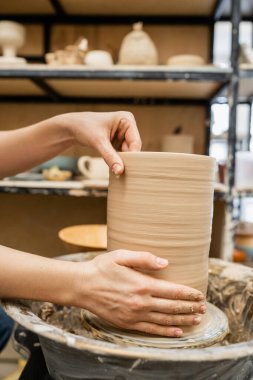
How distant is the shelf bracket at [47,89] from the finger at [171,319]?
1.28 metres

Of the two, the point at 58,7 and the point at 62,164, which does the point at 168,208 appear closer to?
the point at 62,164

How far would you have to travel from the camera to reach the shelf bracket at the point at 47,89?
63.1 inches

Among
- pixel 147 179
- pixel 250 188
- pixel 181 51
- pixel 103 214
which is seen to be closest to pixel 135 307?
pixel 147 179

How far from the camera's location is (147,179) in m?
0.59

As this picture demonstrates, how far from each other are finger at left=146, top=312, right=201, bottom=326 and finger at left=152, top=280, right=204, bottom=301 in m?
0.03

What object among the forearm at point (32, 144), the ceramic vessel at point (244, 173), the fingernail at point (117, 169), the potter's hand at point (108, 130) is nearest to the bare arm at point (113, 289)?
the fingernail at point (117, 169)

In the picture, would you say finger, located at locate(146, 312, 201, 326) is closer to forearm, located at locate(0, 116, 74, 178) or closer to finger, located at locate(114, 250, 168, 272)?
finger, located at locate(114, 250, 168, 272)

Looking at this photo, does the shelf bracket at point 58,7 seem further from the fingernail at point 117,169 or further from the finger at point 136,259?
the finger at point 136,259

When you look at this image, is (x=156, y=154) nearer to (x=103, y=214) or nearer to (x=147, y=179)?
(x=147, y=179)

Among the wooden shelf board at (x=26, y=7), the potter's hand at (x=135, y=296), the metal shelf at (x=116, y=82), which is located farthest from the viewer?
the wooden shelf board at (x=26, y=7)

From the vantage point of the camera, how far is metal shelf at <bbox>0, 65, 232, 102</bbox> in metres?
1.48

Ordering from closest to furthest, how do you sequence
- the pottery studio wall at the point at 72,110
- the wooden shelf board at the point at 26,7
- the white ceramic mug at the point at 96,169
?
the white ceramic mug at the point at 96,169, the wooden shelf board at the point at 26,7, the pottery studio wall at the point at 72,110

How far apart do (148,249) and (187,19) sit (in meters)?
1.64

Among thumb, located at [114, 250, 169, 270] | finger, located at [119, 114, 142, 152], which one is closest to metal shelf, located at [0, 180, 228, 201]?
finger, located at [119, 114, 142, 152]
